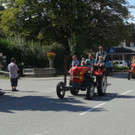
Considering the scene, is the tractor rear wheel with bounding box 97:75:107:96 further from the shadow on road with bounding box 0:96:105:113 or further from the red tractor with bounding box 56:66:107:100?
the shadow on road with bounding box 0:96:105:113

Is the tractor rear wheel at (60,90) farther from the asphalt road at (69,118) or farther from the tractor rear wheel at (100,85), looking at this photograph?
the tractor rear wheel at (100,85)

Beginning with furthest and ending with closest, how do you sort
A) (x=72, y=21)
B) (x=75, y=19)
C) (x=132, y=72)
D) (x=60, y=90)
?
(x=75, y=19) → (x=72, y=21) → (x=132, y=72) → (x=60, y=90)

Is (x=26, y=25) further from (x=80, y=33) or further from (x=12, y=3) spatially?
(x=80, y=33)

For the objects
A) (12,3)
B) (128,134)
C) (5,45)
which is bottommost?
(128,134)

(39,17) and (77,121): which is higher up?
(39,17)

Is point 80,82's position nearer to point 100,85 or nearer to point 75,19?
point 100,85

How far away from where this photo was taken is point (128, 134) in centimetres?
635

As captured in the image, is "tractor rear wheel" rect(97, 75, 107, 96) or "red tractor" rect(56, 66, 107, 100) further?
"tractor rear wheel" rect(97, 75, 107, 96)

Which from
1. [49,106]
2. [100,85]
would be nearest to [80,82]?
[100,85]

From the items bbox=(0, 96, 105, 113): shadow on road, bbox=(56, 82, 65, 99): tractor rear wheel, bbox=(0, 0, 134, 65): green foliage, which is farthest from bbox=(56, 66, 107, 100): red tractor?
bbox=(0, 0, 134, 65): green foliage

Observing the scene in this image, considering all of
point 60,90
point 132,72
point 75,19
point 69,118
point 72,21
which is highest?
point 75,19

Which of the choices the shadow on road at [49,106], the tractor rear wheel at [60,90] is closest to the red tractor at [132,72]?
the tractor rear wheel at [60,90]

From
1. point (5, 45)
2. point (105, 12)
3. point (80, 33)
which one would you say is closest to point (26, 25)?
point (5, 45)

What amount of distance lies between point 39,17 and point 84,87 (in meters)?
24.5
